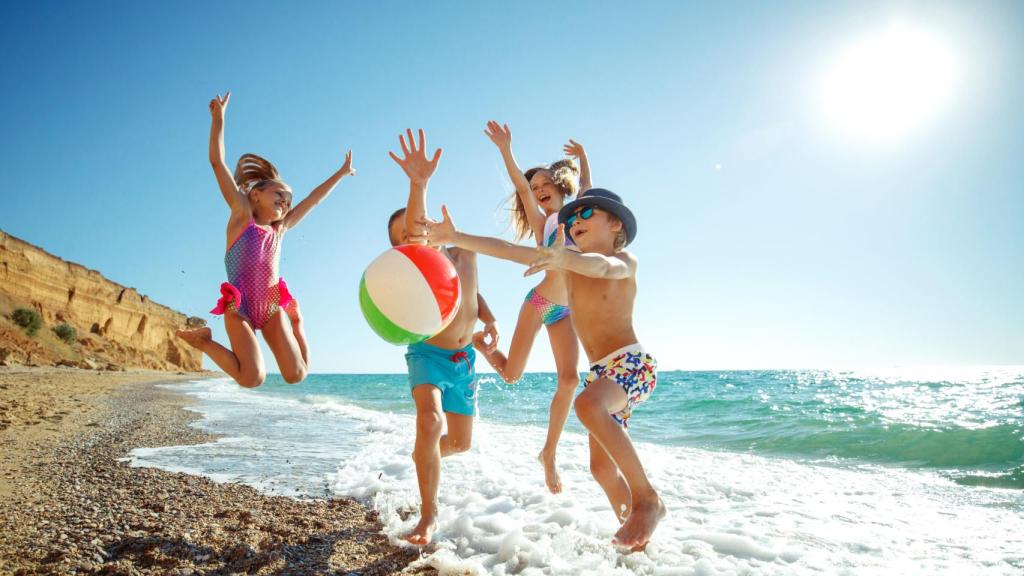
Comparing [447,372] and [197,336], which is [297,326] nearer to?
[197,336]

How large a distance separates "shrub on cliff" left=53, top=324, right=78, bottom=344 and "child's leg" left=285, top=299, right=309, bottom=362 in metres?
40.5

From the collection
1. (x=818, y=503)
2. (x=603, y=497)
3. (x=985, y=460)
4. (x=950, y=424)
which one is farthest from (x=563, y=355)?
(x=950, y=424)

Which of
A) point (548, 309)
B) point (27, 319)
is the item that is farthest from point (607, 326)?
point (27, 319)

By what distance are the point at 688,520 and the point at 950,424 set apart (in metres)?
11.0

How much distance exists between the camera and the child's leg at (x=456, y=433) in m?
4.52

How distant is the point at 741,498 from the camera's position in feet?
19.4

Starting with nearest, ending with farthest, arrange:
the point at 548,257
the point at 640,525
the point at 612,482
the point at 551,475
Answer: the point at 548,257
the point at 640,525
the point at 612,482
the point at 551,475

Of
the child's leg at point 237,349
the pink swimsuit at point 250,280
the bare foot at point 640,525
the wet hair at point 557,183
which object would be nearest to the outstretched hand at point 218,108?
the pink swimsuit at point 250,280

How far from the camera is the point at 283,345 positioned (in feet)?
15.9

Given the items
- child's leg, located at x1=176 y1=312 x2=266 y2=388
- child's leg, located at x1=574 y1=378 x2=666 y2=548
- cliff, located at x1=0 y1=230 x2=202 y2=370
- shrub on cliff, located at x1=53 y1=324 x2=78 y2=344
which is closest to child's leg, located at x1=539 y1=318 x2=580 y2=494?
child's leg, located at x1=574 y1=378 x2=666 y2=548

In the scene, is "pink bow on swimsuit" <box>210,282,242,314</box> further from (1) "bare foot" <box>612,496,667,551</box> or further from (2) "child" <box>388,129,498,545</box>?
(1) "bare foot" <box>612,496,667,551</box>

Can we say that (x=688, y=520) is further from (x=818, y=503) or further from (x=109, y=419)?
(x=109, y=419)

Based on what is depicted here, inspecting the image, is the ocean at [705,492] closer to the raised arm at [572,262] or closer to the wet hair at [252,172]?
the raised arm at [572,262]

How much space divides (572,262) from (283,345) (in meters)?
3.11
